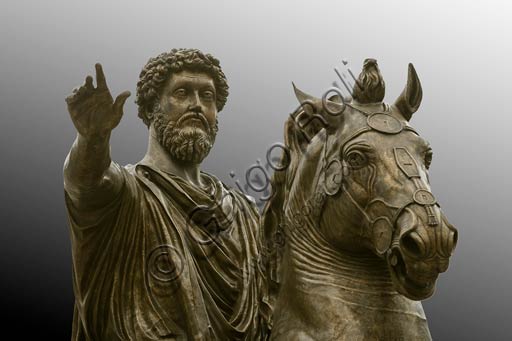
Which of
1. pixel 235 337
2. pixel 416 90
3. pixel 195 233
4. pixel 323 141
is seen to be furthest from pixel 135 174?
pixel 416 90

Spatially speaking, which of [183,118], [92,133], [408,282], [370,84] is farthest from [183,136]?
[408,282]

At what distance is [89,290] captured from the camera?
396cm

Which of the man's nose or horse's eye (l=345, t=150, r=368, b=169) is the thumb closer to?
horse's eye (l=345, t=150, r=368, b=169)

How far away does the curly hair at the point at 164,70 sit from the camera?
4406 mm

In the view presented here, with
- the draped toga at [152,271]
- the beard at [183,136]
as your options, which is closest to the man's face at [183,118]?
the beard at [183,136]

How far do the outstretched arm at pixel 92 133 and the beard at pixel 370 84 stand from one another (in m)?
0.85

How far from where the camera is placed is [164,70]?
14.4ft

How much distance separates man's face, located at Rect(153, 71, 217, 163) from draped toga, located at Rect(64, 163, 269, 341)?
211mm

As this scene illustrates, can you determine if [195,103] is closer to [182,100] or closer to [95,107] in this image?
[182,100]

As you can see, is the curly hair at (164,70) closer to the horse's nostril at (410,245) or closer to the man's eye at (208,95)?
the man's eye at (208,95)

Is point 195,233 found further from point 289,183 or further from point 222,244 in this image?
point 289,183

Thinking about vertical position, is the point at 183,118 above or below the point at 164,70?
below

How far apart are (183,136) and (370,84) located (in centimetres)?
124

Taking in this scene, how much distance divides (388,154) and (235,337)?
1.28 metres
